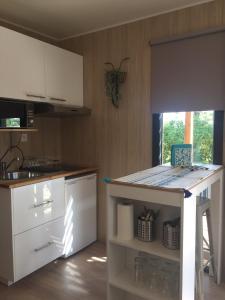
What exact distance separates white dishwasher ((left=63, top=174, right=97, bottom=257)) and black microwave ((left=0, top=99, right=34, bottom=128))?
2.26 ft

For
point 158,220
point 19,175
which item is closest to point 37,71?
point 19,175

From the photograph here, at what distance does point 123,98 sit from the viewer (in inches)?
110

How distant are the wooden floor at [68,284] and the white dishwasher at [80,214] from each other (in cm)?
18

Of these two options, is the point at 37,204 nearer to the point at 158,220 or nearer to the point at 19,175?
the point at 19,175

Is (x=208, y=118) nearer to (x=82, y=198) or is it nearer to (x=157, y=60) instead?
(x=157, y=60)

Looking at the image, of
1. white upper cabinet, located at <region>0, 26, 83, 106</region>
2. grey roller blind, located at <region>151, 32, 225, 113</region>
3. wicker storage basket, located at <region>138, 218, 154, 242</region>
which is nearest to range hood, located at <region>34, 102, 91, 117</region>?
white upper cabinet, located at <region>0, 26, 83, 106</region>

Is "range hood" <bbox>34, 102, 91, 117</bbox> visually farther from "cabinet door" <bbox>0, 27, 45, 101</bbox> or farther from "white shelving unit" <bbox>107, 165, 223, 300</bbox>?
"white shelving unit" <bbox>107, 165, 223, 300</bbox>

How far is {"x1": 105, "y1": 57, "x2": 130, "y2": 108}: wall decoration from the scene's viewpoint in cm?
273

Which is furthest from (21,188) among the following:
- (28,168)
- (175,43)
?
(175,43)

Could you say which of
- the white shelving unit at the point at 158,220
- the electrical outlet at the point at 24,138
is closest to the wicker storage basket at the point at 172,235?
the white shelving unit at the point at 158,220

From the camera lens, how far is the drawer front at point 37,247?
2.14 meters

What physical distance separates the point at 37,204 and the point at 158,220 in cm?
108

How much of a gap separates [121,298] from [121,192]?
31.5 inches

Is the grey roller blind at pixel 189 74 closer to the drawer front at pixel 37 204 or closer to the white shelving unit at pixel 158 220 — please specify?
the white shelving unit at pixel 158 220
